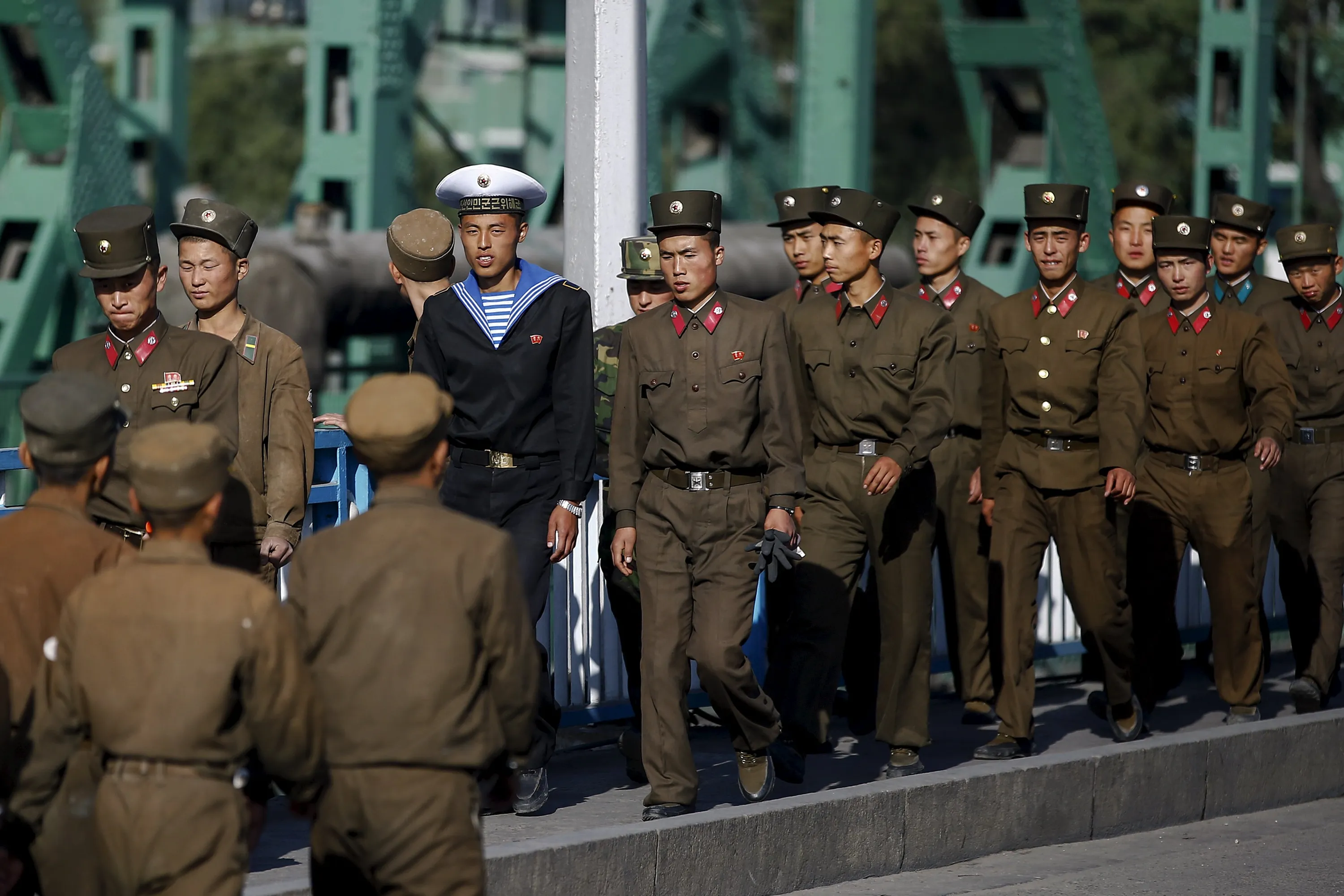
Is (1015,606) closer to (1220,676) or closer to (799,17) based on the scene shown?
(1220,676)

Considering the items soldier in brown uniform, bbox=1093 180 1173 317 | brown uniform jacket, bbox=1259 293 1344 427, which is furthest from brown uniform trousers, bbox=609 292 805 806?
brown uniform jacket, bbox=1259 293 1344 427

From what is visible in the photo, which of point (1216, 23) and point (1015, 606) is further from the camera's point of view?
point (1216, 23)

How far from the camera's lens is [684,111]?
89.0 ft

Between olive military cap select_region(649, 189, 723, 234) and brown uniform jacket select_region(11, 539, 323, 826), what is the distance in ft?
9.61

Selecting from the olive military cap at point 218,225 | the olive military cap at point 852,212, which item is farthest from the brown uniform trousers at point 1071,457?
the olive military cap at point 218,225

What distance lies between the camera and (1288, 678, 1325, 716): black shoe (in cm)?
952

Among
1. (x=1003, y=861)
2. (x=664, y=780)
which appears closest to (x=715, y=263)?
(x=664, y=780)

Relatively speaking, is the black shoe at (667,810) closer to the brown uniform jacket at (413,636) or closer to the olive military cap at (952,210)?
the brown uniform jacket at (413,636)

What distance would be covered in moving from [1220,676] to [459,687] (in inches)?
213

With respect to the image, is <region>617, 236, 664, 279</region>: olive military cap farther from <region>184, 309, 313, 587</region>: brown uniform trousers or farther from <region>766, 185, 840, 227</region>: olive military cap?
<region>184, 309, 313, 587</region>: brown uniform trousers

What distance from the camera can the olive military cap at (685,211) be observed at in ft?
23.2

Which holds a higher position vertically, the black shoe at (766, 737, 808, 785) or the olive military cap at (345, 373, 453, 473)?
the olive military cap at (345, 373, 453, 473)

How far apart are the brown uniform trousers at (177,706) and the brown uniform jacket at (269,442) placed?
7.93ft

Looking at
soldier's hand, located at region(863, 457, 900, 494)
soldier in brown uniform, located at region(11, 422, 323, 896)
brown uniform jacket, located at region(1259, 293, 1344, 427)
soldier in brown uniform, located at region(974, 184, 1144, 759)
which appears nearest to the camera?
soldier in brown uniform, located at region(11, 422, 323, 896)
